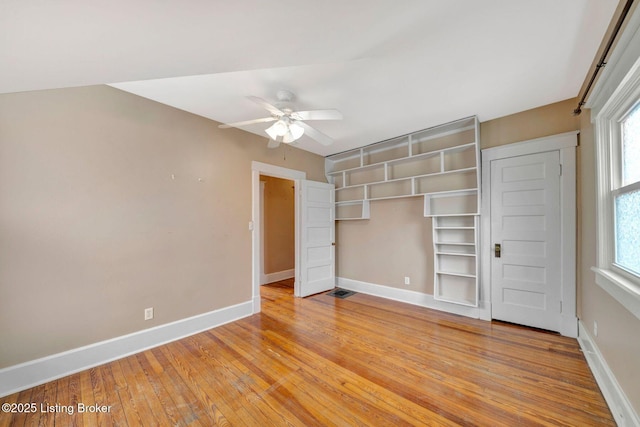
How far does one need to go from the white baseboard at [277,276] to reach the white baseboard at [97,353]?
6.66 feet

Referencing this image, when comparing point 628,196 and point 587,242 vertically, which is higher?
point 628,196

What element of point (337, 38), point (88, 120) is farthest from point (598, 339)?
point (88, 120)

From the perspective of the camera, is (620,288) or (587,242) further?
(587,242)

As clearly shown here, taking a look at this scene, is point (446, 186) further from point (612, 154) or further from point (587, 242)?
point (612, 154)

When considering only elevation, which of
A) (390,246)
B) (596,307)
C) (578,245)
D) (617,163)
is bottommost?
(596,307)

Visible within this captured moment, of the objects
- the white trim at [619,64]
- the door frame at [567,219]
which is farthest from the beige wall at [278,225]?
the white trim at [619,64]

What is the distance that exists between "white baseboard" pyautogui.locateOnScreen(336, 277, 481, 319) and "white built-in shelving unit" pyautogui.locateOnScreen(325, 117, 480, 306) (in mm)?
149

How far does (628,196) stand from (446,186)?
1825mm

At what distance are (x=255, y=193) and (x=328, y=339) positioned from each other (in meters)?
2.14

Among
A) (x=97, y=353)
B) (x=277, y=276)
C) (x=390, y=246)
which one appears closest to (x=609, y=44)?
(x=390, y=246)

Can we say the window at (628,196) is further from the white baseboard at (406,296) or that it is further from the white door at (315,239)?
the white door at (315,239)

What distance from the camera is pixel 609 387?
5.39 ft

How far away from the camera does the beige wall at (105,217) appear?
1.88 metres

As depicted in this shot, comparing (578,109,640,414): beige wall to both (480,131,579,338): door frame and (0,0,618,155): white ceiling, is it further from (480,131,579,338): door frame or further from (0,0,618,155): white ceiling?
(0,0,618,155): white ceiling
